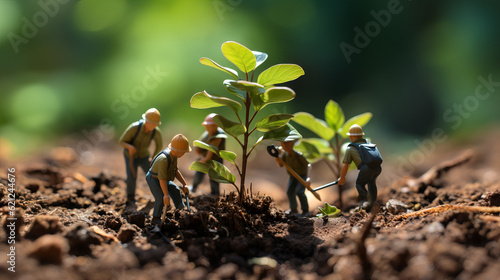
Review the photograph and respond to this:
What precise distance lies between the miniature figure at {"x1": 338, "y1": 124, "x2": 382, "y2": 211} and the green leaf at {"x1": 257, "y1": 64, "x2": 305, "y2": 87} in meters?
0.58

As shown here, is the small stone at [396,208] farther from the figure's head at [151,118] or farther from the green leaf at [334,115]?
the figure's head at [151,118]

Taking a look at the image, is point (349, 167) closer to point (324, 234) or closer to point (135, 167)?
point (324, 234)

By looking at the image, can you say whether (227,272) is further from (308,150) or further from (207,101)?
(308,150)

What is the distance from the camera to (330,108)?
9.11 ft

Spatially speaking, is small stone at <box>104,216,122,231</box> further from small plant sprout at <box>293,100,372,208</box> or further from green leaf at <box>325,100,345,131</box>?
green leaf at <box>325,100,345,131</box>

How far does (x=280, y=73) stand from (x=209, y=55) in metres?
3.72

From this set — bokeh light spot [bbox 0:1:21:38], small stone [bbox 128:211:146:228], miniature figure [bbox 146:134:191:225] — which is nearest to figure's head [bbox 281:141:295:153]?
miniature figure [bbox 146:134:191:225]

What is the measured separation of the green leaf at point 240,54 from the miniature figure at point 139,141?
30.2 inches

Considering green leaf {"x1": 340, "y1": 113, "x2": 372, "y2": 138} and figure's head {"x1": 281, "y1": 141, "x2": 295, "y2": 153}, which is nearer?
figure's head {"x1": 281, "y1": 141, "x2": 295, "y2": 153}

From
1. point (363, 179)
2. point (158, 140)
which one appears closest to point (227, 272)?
point (363, 179)

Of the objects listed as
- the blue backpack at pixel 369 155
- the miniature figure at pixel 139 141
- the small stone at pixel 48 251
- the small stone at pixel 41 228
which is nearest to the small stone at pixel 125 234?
the small stone at pixel 41 228

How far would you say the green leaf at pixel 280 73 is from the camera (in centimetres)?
204

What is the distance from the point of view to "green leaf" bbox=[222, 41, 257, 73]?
196 centimetres

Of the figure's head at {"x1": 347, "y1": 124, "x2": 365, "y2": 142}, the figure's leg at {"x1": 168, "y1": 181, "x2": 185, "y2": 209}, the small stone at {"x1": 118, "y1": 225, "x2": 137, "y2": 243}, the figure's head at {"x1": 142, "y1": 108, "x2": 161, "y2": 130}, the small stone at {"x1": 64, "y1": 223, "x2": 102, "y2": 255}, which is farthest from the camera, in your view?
the figure's head at {"x1": 142, "y1": 108, "x2": 161, "y2": 130}
